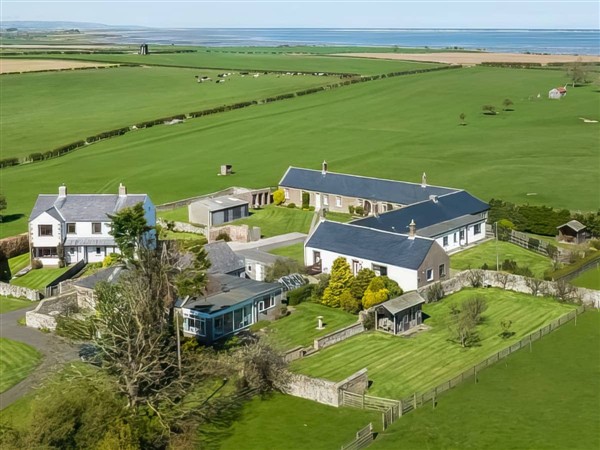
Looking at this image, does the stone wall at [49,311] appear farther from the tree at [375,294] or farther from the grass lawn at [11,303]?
the tree at [375,294]

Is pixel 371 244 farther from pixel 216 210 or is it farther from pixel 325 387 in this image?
pixel 216 210

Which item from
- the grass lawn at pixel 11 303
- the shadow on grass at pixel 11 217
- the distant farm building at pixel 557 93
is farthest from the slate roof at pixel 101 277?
the distant farm building at pixel 557 93

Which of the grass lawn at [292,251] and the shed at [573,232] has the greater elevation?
the shed at [573,232]

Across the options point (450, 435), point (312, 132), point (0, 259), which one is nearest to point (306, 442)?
point (450, 435)

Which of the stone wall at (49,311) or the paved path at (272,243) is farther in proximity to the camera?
the paved path at (272,243)

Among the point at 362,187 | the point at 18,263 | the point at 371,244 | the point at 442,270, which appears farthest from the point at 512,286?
the point at 18,263

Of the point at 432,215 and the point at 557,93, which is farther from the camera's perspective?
the point at 557,93
